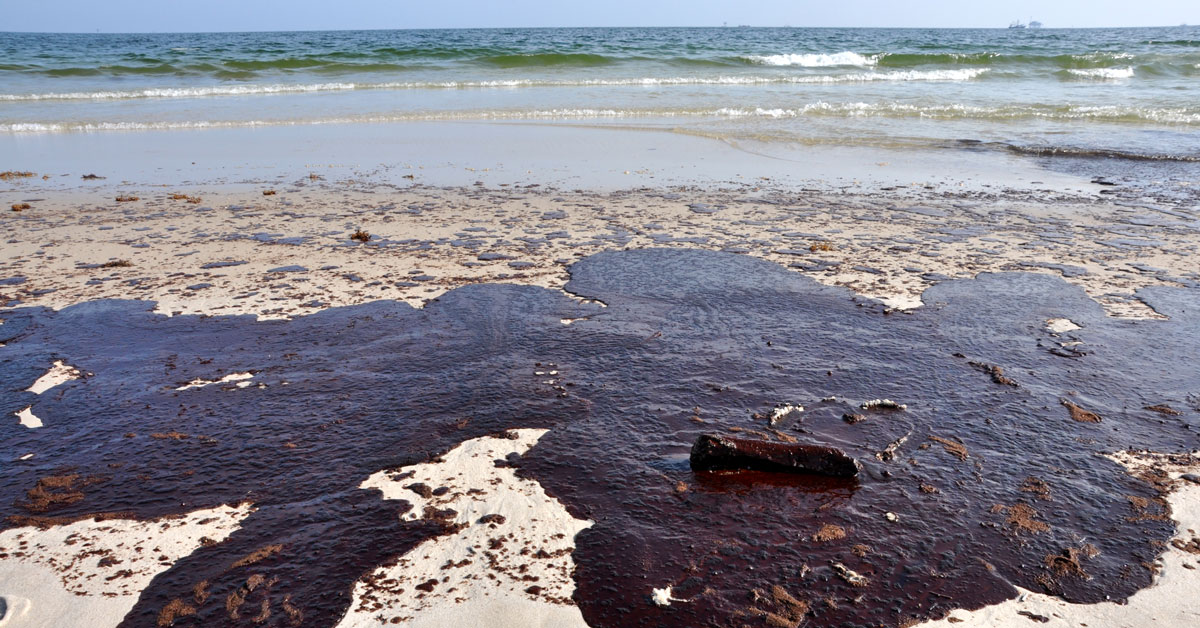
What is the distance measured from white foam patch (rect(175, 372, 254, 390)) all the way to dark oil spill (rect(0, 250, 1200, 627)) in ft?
0.15

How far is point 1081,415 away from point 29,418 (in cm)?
375

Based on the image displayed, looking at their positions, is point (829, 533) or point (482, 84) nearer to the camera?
point (829, 533)

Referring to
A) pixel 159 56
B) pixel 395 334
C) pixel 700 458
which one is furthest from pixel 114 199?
pixel 159 56

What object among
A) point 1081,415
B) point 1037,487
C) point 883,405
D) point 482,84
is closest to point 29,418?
point 883,405

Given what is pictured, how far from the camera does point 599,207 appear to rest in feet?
20.7

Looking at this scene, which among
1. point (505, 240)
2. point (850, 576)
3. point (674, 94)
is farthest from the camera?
point (674, 94)

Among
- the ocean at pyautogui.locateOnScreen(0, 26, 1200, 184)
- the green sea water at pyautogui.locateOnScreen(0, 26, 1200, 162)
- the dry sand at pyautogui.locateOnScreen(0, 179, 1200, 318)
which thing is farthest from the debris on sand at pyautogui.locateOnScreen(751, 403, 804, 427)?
the green sea water at pyautogui.locateOnScreen(0, 26, 1200, 162)

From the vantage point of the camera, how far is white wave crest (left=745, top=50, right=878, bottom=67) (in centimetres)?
2558

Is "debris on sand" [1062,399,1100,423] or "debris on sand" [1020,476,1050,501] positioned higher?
"debris on sand" [1062,399,1100,423]

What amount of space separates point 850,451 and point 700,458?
52 cm

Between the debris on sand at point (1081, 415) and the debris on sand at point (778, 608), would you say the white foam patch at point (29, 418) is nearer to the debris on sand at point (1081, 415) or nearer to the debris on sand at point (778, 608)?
the debris on sand at point (778, 608)

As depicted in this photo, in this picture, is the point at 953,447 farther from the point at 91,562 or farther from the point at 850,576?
the point at 91,562

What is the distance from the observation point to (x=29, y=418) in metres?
2.81

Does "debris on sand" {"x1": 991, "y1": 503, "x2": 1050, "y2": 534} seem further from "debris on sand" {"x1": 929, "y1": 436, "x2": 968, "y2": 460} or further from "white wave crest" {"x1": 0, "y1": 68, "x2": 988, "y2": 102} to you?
"white wave crest" {"x1": 0, "y1": 68, "x2": 988, "y2": 102}
